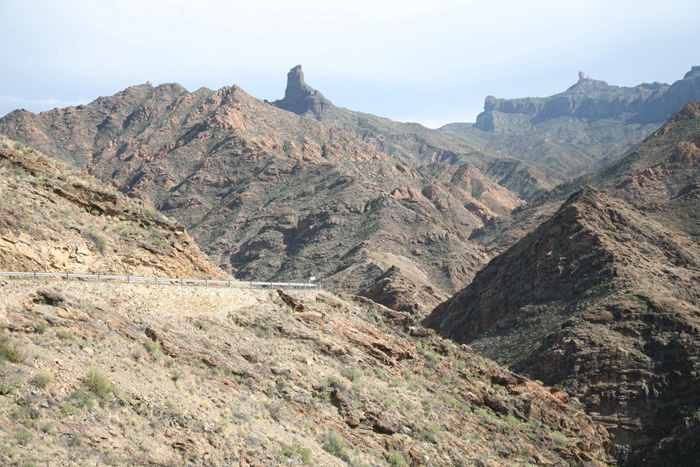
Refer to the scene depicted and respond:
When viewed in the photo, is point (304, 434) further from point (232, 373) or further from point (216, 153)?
point (216, 153)

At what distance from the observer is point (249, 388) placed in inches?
867

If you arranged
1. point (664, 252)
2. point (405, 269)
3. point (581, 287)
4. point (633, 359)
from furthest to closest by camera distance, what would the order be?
point (405, 269) < point (664, 252) < point (581, 287) < point (633, 359)

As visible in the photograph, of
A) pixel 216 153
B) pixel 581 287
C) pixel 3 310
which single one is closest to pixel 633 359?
pixel 581 287

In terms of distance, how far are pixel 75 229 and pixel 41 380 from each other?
Result: 42.7 feet

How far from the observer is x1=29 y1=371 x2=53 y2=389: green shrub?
14.7 m

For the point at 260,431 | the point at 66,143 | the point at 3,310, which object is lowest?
the point at 260,431

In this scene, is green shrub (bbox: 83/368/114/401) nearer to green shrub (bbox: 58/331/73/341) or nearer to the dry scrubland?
the dry scrubland

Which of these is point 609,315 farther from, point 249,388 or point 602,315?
point 249,388

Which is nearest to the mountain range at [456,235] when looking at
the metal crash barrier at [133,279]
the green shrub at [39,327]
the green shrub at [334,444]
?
the green shrub at [334,444]

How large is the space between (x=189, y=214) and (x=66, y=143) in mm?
56522

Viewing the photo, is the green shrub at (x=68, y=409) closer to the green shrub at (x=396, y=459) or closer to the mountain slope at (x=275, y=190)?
the green shrub at (x=396, y=459)

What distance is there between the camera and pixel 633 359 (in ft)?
148

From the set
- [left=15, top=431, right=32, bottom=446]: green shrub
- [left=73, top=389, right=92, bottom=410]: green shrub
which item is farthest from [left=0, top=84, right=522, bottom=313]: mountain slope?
[left=15, top=431, right=32, bottom=446]: green shrub

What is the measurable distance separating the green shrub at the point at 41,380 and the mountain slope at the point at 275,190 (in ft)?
209
